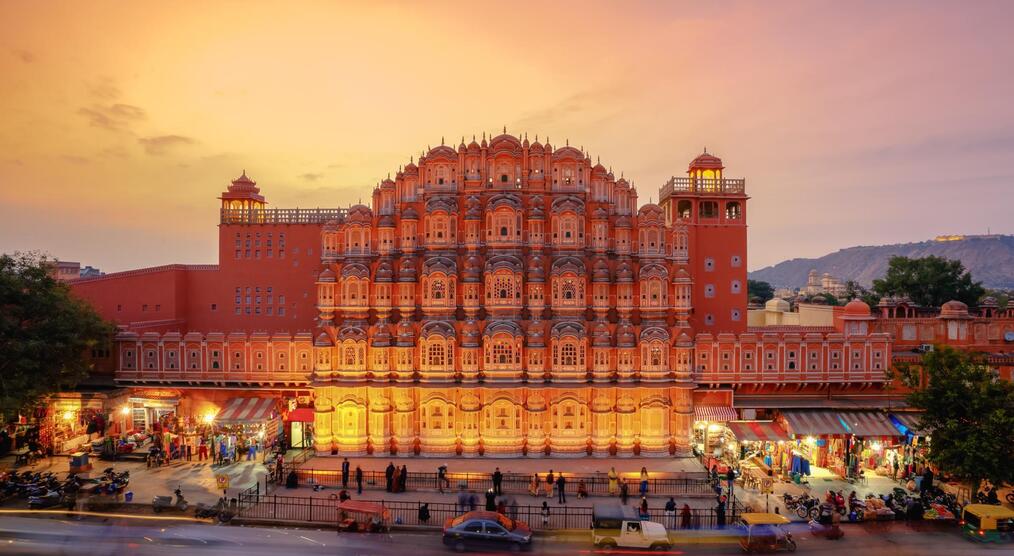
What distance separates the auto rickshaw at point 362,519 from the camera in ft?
76.8

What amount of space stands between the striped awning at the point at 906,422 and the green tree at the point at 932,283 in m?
25.7

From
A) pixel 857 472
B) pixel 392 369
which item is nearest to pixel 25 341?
pixel 392 369

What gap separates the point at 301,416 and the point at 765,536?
23.7 meters

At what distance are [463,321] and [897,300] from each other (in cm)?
2623

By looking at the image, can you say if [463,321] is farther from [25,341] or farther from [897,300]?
[897,300]

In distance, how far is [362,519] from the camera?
2352 centimetres

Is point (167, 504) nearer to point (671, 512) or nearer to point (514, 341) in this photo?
point (514, 341)

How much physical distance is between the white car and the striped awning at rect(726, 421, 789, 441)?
428 inches

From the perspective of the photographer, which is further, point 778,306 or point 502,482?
point 778,306

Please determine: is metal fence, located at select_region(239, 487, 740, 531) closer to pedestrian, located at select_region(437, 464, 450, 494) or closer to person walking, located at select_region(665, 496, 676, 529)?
person walking, located at select_region(665, 496, 676, 529)

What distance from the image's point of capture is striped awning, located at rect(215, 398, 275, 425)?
32094 millimetres

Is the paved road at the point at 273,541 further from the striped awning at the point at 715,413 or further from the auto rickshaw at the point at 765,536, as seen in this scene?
the striped awning at the point at 715,413

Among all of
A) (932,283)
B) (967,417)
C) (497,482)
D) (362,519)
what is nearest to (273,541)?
(362,519)

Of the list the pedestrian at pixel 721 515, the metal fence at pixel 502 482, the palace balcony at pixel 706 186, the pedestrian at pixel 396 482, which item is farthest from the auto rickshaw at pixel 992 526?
the pedestrian at pixel 396 482
